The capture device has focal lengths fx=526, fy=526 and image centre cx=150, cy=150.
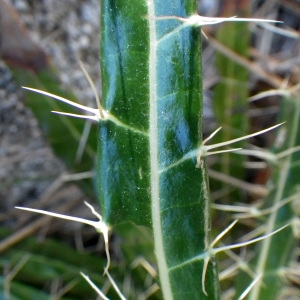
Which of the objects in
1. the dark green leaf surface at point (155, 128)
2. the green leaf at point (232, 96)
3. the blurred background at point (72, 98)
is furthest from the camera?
the green leaf at point (232, 96)

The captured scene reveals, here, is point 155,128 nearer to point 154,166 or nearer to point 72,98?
point 154,166

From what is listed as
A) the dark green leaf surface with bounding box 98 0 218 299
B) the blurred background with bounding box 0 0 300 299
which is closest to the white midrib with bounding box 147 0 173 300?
the dark green leaf surface with bounding box 98 0 218 299

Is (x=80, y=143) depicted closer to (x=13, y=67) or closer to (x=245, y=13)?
(x=13, y=67)

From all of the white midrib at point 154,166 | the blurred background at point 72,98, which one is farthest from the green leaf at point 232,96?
the white midrib at point 154,166

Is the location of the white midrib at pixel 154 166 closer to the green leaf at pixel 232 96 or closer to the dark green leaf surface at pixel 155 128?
the dark green leaf surface at pixel 155 128

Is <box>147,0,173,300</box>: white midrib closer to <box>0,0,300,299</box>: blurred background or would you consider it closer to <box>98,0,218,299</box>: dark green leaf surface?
<box>98,0,218,299</box>: dark green leaf surface

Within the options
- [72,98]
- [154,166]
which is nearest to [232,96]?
[72,98]

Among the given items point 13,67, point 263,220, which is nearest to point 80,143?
point 13,67

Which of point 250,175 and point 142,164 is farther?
point 250,175
